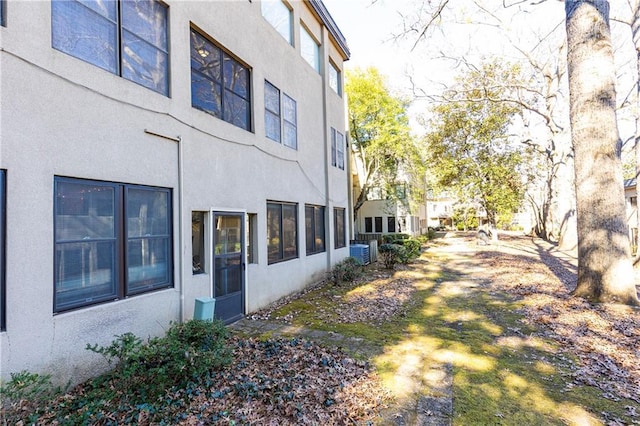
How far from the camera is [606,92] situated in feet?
22.7

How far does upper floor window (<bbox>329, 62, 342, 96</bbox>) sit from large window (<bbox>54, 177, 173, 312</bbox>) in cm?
937

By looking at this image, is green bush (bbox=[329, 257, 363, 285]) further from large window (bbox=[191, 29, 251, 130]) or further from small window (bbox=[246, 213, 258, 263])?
large window (bbox=[191, 29, 251, 130])

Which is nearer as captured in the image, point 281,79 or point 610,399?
point 610,399

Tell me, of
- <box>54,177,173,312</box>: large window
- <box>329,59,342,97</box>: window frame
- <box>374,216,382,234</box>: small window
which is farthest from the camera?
<box>374,216,382,234</box>: small window

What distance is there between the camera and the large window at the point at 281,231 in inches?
314

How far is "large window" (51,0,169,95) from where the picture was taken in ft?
13.0

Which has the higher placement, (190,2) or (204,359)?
(190,2)

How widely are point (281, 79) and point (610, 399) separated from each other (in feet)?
28.4

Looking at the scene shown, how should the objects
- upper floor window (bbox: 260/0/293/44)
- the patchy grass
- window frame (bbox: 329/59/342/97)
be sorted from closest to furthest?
1. the patchy grass
2. upper floor window (bbox: 260/0/293/44)
3. window frame (bbox: 329/59/342/97)

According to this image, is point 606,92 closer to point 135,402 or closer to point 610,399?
point 610,399

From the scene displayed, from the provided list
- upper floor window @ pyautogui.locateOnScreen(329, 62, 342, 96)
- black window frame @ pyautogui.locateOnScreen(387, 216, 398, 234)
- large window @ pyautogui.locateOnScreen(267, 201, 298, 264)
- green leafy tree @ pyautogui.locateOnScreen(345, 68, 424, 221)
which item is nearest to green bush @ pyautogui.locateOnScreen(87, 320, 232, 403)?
large window @ pyautogui.locateOnScreen(267, 201, 298, 264)

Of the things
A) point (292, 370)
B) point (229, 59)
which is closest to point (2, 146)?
point (292, 370)

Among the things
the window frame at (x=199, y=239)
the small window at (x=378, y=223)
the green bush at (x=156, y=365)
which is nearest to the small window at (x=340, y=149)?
the window frame at (x=199, y=239)

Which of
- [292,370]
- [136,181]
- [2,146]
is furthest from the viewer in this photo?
[136,181]
